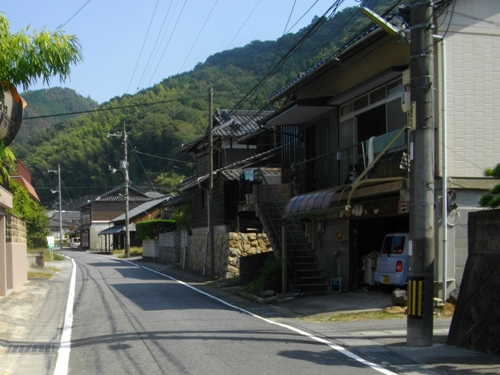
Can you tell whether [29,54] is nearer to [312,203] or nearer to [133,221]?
[312,203]

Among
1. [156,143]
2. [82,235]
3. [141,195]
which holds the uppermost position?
[156,143]

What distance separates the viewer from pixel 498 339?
959 cm

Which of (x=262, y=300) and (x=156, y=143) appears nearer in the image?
(x=262, y=300)

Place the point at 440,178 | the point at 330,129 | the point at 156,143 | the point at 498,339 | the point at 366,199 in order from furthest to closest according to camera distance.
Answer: the point at 156,143 < the point at 330,129 < the point at 366,199 < the point at 440,178 < the point at 498,339

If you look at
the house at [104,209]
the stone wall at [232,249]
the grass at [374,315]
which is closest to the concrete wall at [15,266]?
the stone wall at [232,249]

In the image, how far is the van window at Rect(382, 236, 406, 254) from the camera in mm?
17312

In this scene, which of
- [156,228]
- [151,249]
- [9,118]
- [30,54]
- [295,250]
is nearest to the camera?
[30,54]

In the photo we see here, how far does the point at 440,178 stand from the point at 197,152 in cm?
2709

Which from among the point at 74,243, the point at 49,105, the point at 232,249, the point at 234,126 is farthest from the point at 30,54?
the point at 49,105

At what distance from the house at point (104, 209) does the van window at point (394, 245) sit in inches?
2773

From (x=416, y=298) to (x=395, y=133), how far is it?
241 inches

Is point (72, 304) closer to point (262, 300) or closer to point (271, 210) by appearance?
point (262, 300)

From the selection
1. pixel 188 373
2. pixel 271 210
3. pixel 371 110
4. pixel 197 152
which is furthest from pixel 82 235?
pixel 188 373

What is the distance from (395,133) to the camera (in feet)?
51.9
